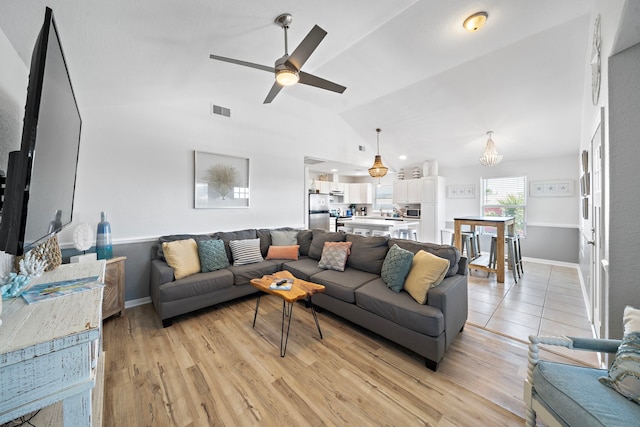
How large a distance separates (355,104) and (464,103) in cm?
183

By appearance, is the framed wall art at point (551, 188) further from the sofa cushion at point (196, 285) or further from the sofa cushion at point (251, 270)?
the sofa cushion at point (196, 285)

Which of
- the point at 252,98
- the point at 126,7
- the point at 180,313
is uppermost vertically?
the point at 252,98

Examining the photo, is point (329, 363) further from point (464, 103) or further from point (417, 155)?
point (417, 155)

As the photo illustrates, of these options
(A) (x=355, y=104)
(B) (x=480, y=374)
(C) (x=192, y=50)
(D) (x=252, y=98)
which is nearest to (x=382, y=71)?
(A) (x=355, y=104)

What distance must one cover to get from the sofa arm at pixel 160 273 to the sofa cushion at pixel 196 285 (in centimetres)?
7

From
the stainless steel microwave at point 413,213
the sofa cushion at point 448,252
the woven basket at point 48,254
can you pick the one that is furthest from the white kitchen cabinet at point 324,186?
the woven basket at point 48,254

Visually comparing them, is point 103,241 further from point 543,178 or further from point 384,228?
point 543,178

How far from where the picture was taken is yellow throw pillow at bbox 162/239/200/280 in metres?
2.80

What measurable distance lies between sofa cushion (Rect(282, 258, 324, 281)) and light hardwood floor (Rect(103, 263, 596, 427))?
1.84 ft

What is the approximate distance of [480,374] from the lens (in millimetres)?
1850

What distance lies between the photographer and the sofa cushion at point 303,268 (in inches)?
119

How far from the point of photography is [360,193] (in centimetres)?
820

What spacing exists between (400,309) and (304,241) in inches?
86.0

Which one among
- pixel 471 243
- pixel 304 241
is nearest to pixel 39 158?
pixel 304 241
